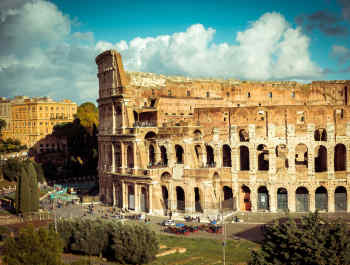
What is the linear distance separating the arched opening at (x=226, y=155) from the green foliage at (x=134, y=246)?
79.2ft

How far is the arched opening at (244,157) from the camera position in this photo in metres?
57.3

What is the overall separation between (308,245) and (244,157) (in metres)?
34.4

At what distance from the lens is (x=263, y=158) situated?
5650cm

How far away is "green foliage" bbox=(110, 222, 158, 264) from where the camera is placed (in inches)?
1293

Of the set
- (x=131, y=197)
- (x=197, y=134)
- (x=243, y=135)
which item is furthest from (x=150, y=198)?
(x=243, y=135)

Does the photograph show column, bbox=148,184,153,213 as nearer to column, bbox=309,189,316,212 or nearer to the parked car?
the parked car

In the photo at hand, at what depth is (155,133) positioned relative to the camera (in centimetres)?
5638

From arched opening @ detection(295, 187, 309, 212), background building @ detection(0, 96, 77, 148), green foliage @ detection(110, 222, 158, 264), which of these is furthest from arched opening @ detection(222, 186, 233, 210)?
background building @ detection(0, 96, 77, 148)

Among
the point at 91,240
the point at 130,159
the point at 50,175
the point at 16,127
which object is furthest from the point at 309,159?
the point at 16,127

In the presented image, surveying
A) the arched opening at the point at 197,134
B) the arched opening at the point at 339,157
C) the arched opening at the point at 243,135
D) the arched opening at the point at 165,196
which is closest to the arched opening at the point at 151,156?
the arched opening at the point at 165,196

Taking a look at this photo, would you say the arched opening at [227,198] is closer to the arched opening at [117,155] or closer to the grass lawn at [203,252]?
the grass lawn at [203,252]

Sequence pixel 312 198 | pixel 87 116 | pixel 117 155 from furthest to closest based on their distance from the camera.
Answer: pixel 87 116, pixel 117 155, pixel 312 198

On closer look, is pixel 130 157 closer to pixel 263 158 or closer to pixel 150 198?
pixel 150 198

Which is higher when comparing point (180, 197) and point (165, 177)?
point (165, 177)
